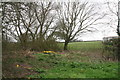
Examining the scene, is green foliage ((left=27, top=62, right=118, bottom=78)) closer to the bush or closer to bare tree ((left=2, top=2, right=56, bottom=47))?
bare tree ((left=2, top=2, right=56, bottom=47))

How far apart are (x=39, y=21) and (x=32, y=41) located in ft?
15.6

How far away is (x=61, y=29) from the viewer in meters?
16.2

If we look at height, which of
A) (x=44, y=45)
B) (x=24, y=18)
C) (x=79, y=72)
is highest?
(x=24, y=18)

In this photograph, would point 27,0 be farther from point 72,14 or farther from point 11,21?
point 72,14

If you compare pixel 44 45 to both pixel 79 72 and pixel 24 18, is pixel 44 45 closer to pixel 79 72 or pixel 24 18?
pixel 24 18

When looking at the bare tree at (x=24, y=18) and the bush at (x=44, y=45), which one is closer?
the bare tree at (x=24, y=18)

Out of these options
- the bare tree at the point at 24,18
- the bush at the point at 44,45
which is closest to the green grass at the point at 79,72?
the bare tree at the point at 24,18

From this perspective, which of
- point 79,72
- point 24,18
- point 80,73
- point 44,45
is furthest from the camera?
point 44,45

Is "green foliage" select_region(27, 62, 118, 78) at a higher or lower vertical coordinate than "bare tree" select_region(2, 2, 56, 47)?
lower

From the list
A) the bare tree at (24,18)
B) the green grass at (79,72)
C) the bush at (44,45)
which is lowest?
the green grass at (79,72)

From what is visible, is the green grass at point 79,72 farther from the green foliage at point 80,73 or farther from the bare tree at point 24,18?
the bare tree at point 24,18

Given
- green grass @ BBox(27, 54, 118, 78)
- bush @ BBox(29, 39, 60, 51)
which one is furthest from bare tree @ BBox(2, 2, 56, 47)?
green grass @ BBox(27, 54, 118, 78)

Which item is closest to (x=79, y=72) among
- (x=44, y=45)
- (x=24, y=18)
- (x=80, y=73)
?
(x=80, y=73)

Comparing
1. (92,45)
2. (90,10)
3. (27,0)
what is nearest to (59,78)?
(27,0)
